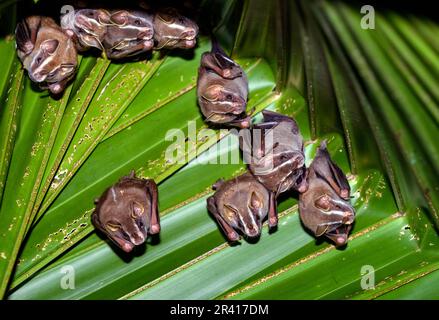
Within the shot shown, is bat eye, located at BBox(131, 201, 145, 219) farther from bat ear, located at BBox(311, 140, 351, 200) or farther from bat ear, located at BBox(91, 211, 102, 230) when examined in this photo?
bat ear, located at BBox(311, 140, 351, 200)

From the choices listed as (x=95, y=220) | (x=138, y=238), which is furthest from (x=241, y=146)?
(x=95, y=220)

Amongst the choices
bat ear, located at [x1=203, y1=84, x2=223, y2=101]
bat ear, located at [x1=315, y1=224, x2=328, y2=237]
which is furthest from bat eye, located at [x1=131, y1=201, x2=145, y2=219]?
bat ear, located at [x1=315, y1=224, x2=328, y2=237]

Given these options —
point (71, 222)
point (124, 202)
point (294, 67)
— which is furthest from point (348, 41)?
point (71, 222)

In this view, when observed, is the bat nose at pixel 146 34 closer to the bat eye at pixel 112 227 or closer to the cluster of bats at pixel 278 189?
the cluster of bats at pixel 278 189

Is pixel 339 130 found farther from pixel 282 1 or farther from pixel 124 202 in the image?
pixel 124 202

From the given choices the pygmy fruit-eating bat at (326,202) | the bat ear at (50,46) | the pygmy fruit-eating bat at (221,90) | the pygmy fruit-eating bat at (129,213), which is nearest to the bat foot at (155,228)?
the pygmy fruit-eating bat at (129,213)
